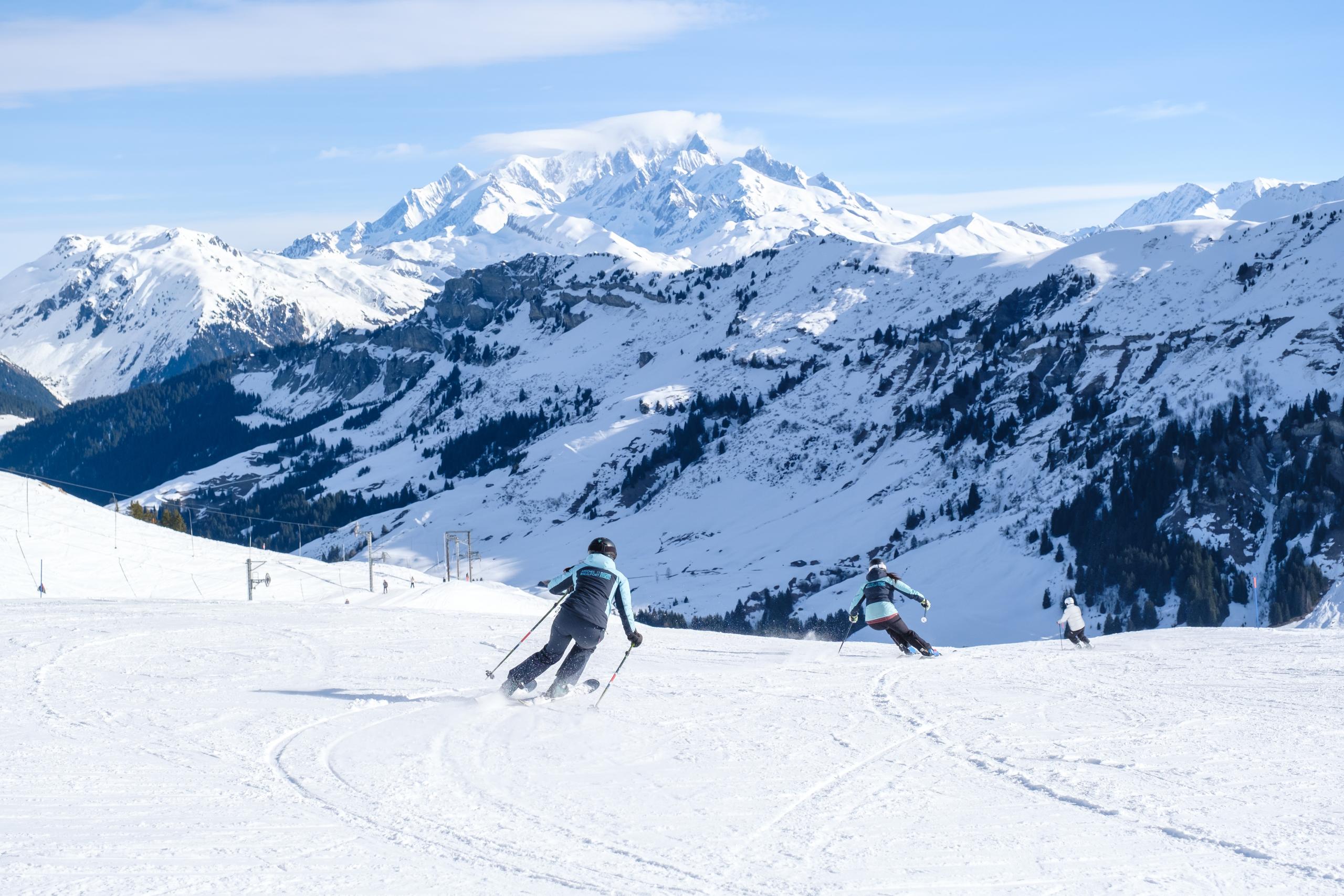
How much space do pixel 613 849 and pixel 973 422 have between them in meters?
134

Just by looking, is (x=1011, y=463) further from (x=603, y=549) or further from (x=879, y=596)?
(x=603, y=549)

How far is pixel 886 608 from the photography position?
67.5 feet

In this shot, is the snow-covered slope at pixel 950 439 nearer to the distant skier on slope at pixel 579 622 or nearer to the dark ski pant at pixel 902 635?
the dark ski pant at pixel 902 635

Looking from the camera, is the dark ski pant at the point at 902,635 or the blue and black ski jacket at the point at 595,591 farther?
the dark ski pant at the point at 902,635

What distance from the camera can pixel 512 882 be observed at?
7082mm

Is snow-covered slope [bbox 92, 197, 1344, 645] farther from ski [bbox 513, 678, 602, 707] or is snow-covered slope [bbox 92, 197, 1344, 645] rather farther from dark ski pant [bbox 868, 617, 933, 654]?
ski [bbox 513, 678, 602, 707]

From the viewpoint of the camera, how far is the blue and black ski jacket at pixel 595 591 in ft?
44.2

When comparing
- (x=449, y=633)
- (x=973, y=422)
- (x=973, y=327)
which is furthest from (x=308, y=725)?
(x=973, y=327)

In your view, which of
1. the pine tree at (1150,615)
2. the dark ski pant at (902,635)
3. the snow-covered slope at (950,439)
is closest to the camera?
the dark ski pant at (902,635)

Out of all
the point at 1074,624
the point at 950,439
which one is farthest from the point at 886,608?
the point at 950,439

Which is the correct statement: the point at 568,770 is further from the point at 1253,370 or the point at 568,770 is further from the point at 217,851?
the point at 1253,370

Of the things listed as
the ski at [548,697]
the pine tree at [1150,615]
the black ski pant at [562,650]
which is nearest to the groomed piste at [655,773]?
the ski at [548,697]

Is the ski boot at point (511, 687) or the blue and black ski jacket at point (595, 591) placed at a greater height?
the blue and black ski jacket at point (595, 591)

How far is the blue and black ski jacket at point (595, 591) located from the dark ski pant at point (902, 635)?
311 inches
